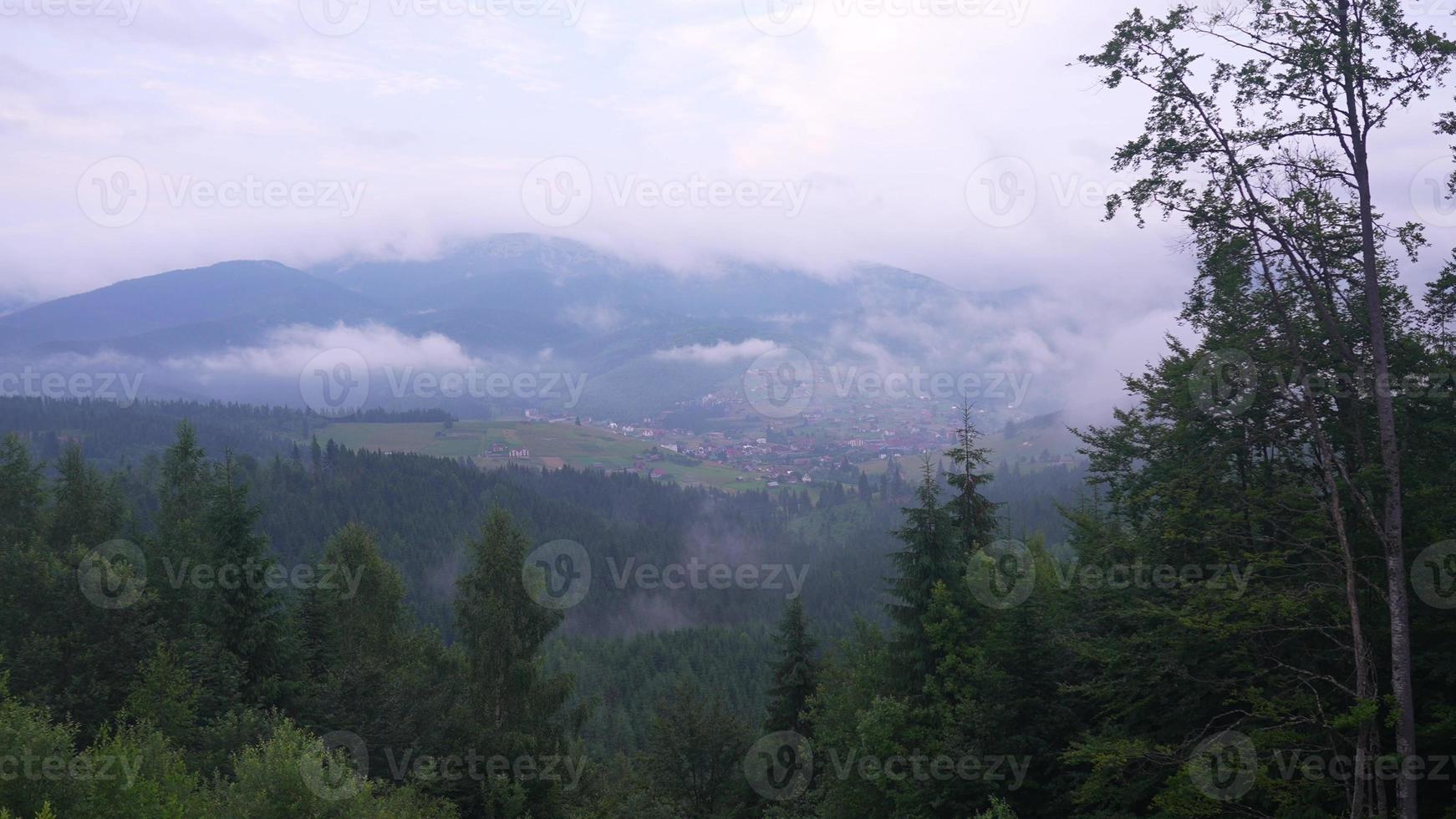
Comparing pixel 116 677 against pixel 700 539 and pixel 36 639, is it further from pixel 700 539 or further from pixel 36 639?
pixel 700 539
